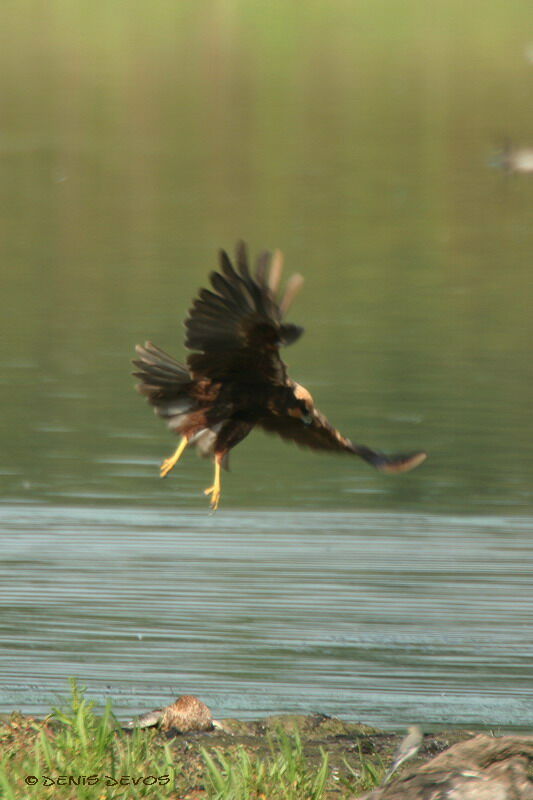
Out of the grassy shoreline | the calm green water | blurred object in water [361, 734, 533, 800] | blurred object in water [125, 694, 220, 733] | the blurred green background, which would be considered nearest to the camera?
blurred object in water [361, 734, 533, 800]

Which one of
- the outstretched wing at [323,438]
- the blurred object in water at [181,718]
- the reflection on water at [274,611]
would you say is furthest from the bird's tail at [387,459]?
the blurred object in water at [181,718]

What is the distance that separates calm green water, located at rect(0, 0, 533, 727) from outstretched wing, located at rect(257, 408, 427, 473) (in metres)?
0.85

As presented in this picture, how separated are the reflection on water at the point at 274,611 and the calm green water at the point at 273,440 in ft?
0.06

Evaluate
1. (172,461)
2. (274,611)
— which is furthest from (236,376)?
(274,611)

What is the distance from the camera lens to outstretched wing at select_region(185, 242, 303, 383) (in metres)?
5.52

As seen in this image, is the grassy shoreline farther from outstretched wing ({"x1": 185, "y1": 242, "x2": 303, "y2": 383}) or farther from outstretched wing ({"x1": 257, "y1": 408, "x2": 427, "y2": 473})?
outstretched wing ({"x1": 185, "y1": 242, "x2": 303, "y2": 383})

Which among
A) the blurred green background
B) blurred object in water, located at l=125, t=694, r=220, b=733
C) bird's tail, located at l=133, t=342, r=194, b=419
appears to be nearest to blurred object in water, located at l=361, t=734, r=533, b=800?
blurred object in water, located at l=125, t=694, r=220, b=733

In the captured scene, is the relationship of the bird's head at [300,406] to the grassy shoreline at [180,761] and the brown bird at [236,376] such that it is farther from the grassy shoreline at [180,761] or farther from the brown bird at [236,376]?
the grassy shoreline at [180,761]

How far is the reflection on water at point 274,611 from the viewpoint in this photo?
20.6 feet

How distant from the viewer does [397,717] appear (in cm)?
603

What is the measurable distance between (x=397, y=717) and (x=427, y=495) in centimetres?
323

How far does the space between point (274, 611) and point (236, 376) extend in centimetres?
169

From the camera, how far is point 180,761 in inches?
203

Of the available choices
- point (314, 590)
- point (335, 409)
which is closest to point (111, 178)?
point (335, 409)
